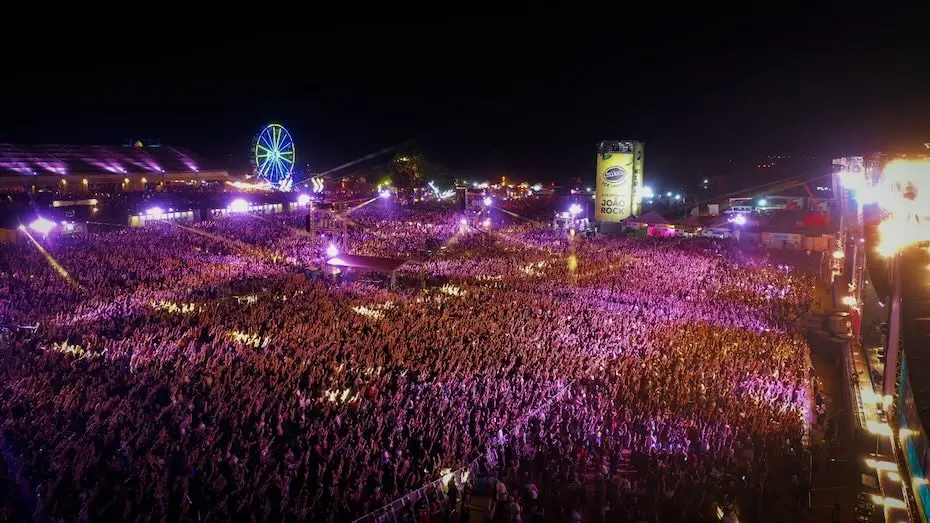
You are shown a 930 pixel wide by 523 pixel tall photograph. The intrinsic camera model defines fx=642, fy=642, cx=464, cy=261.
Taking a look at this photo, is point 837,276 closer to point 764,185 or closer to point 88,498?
point 88,498

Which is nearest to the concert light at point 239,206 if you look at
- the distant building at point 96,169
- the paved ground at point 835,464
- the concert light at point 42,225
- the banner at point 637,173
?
the distant building at point 96,169

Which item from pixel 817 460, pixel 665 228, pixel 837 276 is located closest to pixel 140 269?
pixel 817 460

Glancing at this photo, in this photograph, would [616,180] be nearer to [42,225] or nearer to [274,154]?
[274,154]

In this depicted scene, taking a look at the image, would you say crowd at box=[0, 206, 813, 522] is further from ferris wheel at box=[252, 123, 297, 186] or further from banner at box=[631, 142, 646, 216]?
banner at box=[631, 142, 646, 216]

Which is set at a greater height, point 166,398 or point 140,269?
point 140,269

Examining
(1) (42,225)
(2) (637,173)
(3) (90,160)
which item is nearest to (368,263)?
(1) (42,225)

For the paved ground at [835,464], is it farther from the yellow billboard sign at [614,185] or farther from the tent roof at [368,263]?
the yellow billboard sign at [614,185]

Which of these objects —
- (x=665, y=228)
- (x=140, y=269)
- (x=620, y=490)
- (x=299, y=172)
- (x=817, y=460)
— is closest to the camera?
(x=620, y=490)

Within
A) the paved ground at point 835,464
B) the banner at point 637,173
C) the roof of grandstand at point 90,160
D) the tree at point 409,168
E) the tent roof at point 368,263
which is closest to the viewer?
the paved ground at point 835,464
